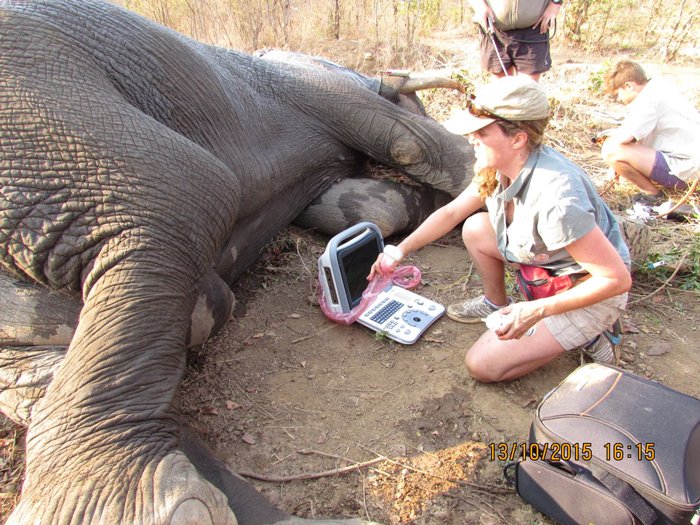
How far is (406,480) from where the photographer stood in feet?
7.32

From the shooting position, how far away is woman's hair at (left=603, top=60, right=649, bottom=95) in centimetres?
434

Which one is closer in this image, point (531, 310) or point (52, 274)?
point (52, 274)

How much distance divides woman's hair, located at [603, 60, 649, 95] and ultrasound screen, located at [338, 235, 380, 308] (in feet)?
8.37

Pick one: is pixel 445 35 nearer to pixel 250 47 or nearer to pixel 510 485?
pixel 250 47

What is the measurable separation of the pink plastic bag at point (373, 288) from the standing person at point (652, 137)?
6.70ft

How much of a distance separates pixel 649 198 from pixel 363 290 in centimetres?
255

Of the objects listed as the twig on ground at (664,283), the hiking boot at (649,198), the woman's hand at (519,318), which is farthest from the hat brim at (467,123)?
the hiking boot at (649,198)

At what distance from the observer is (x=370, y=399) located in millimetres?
2639

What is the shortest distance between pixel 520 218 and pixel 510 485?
1066mm

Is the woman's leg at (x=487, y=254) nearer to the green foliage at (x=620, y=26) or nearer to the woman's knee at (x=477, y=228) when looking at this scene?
the woman's knee at (x=477, y=228)

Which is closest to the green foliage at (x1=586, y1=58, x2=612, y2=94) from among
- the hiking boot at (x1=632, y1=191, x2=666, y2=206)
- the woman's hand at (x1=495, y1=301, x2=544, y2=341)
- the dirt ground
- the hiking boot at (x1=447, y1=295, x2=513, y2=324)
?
the hiking boot at (x1=632, y1=191, x2=666, y2=206)

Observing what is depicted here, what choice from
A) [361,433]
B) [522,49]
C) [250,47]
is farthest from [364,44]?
[361,433]

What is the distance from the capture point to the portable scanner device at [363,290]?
2967mm
